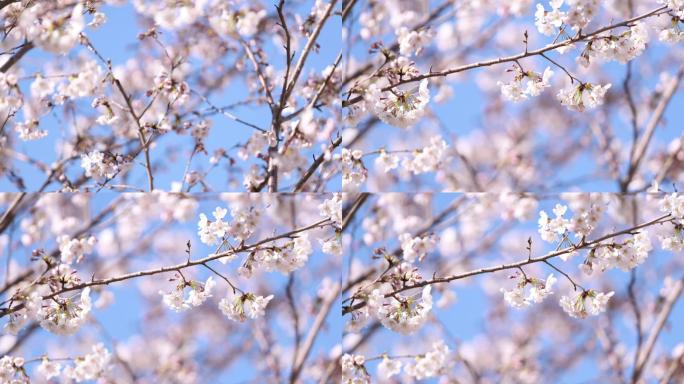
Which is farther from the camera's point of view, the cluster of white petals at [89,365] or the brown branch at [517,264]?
the brown branch at [517,264]

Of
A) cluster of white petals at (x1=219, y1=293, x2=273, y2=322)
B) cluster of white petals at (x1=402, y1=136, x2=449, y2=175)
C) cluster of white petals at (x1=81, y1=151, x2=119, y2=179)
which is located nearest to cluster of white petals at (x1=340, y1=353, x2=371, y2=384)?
cluster of white petals at (x1=219, y1=293, x2=273, y2=322)

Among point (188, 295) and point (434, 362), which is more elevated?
point (188, 295)

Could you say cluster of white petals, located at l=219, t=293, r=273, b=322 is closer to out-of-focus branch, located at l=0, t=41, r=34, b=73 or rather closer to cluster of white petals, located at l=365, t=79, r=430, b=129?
cluster of white petals, located at l=365, t=79, r=430, b=129

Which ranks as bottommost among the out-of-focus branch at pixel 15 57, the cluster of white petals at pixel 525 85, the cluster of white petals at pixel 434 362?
the cluster of white petals at pixel 434 362

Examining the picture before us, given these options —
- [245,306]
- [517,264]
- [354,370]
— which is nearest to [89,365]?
[245,306]

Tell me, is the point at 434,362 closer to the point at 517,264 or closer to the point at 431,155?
the point at 517,264

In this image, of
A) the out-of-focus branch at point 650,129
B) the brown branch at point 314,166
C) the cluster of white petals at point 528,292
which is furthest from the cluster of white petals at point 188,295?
the out-of-focus branch at point 650,129

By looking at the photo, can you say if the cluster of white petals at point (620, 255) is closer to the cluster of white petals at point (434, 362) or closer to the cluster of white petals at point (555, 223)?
the cluster of white petals at point (555, 223)

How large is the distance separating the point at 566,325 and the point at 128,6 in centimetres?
140

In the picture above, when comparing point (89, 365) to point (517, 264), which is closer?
point (89, 365)

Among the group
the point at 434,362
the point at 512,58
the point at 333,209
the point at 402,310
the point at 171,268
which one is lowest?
the point at 434,362

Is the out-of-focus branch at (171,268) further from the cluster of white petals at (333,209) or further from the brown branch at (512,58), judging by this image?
the brown branch at (512,58)

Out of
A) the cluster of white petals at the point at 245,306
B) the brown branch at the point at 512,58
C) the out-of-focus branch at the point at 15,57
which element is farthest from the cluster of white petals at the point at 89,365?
the brown branch at the point at 512,58

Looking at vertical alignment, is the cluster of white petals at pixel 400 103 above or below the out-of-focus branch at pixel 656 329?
above
